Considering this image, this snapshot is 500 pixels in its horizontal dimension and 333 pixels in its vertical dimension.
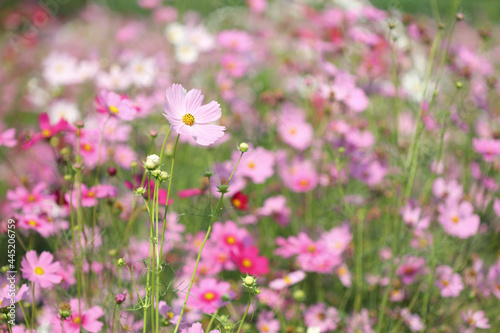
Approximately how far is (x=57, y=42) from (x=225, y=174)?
114 inches

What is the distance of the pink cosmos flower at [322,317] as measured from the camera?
1.25m

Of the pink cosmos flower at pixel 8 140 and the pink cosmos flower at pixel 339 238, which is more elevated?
the pink cosmos flower at pixel 8 140

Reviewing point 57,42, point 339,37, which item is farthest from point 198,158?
point 57,42

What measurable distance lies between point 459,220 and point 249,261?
61cm

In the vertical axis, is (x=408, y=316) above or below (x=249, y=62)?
below

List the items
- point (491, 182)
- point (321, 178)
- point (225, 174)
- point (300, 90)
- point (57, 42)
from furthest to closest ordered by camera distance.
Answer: point (57, 42) < point (300, 90) < point (321, 178) < point (491, 182) < point (225, 174)

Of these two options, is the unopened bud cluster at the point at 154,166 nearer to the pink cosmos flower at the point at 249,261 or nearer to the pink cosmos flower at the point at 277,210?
the pink cosmos flower at the point at 249,261

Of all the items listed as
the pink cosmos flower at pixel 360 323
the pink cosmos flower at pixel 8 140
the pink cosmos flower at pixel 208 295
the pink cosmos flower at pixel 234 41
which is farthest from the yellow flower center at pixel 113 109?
the pink cosmos flower at pixel 234 41

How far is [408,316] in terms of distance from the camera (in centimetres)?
131

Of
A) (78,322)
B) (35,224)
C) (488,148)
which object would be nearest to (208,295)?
(78,322)

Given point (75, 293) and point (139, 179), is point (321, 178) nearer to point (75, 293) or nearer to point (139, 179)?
point (139, 179)

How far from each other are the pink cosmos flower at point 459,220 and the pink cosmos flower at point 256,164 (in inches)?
20.4

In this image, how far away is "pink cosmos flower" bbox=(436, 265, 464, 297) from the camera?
1.25 meters

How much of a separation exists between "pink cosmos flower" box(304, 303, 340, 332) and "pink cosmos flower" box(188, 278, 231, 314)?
0.29 metres
